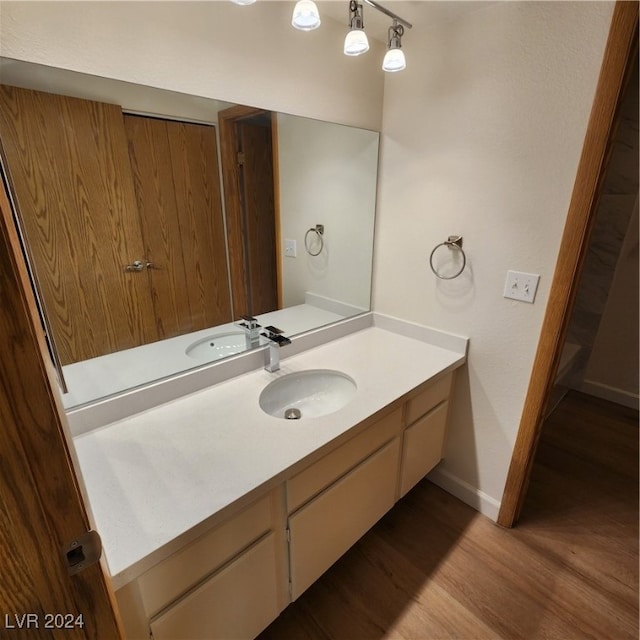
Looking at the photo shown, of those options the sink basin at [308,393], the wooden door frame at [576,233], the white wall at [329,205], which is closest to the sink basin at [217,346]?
the sink basin at [308,393]

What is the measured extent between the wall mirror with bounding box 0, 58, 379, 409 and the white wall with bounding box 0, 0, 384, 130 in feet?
0.13

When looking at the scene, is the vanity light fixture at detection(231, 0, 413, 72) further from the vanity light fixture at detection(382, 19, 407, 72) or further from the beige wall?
the beige wall

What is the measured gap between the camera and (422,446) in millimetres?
1628

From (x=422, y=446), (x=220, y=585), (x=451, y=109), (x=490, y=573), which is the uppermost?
(x=451, y=109)

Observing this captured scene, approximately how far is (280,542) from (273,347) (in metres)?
0.69

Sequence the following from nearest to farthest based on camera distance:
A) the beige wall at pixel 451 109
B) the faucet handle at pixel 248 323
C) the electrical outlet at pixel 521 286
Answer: the beige wall at pixel 451 109 < the electrical outlet at pixel 521 286 < the faucet handle at pixel 248 323

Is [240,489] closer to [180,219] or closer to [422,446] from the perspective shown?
[180,219]

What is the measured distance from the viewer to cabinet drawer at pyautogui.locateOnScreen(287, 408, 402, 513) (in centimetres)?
105

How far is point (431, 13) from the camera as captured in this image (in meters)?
1.35

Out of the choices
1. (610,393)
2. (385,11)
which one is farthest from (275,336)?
(610,393)

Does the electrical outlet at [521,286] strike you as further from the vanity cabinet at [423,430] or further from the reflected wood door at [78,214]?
the reflected wood door at [78,214]

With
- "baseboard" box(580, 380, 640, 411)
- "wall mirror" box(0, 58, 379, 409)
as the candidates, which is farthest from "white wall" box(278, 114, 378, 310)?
"baseboard" box(580, 380, 640, 411)

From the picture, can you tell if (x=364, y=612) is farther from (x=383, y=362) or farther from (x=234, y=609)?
(x=383, y=362)

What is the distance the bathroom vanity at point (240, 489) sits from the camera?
80cm
